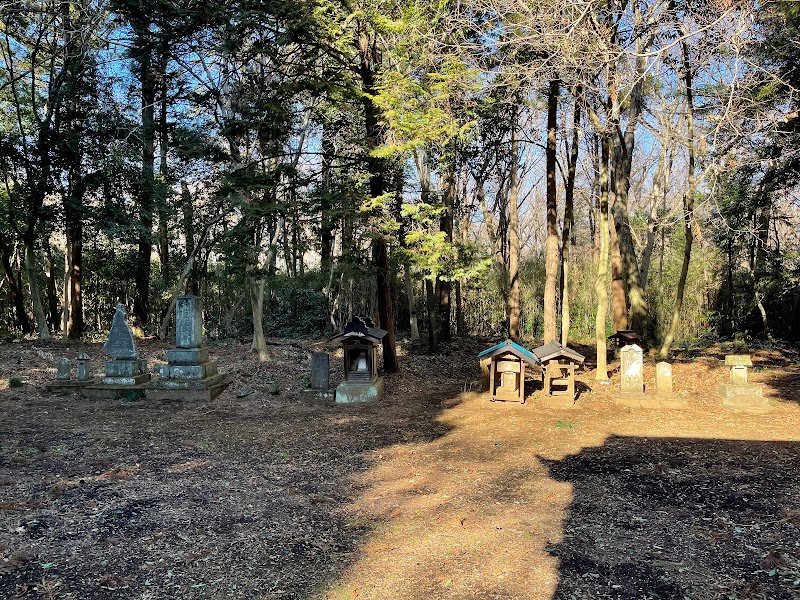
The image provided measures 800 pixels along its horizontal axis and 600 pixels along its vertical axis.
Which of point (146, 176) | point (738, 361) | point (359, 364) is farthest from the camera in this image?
point (146, 176)

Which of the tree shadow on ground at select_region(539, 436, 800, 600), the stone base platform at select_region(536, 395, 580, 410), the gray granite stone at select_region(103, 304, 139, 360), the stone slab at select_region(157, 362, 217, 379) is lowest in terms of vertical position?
the tree shadow on ground at select_region(539, 436, 800, 600)

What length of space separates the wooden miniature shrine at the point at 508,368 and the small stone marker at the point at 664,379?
2.30 meters

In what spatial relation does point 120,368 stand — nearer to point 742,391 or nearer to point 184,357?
point 184,357

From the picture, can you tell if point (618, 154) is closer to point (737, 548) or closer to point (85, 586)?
point (737, 548)

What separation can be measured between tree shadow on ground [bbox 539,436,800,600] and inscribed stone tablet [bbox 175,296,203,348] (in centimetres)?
692

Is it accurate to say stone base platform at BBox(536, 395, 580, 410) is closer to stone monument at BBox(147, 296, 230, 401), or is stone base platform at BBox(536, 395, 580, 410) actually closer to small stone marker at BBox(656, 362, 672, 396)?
small stone marker at BBox(656, 362, 672, 396)

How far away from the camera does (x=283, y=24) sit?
10.0 metres

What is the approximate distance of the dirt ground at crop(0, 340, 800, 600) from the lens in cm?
372

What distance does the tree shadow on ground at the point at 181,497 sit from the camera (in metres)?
3.80

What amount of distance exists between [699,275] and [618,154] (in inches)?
286

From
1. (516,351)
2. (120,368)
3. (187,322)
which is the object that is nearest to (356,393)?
(516,351)

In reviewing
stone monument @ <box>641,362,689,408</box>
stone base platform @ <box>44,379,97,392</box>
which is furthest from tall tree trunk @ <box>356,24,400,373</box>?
stone base platform @ <box>44,379,97,392</box>

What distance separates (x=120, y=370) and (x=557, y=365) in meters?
8.42

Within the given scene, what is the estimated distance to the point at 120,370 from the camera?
10.1m
